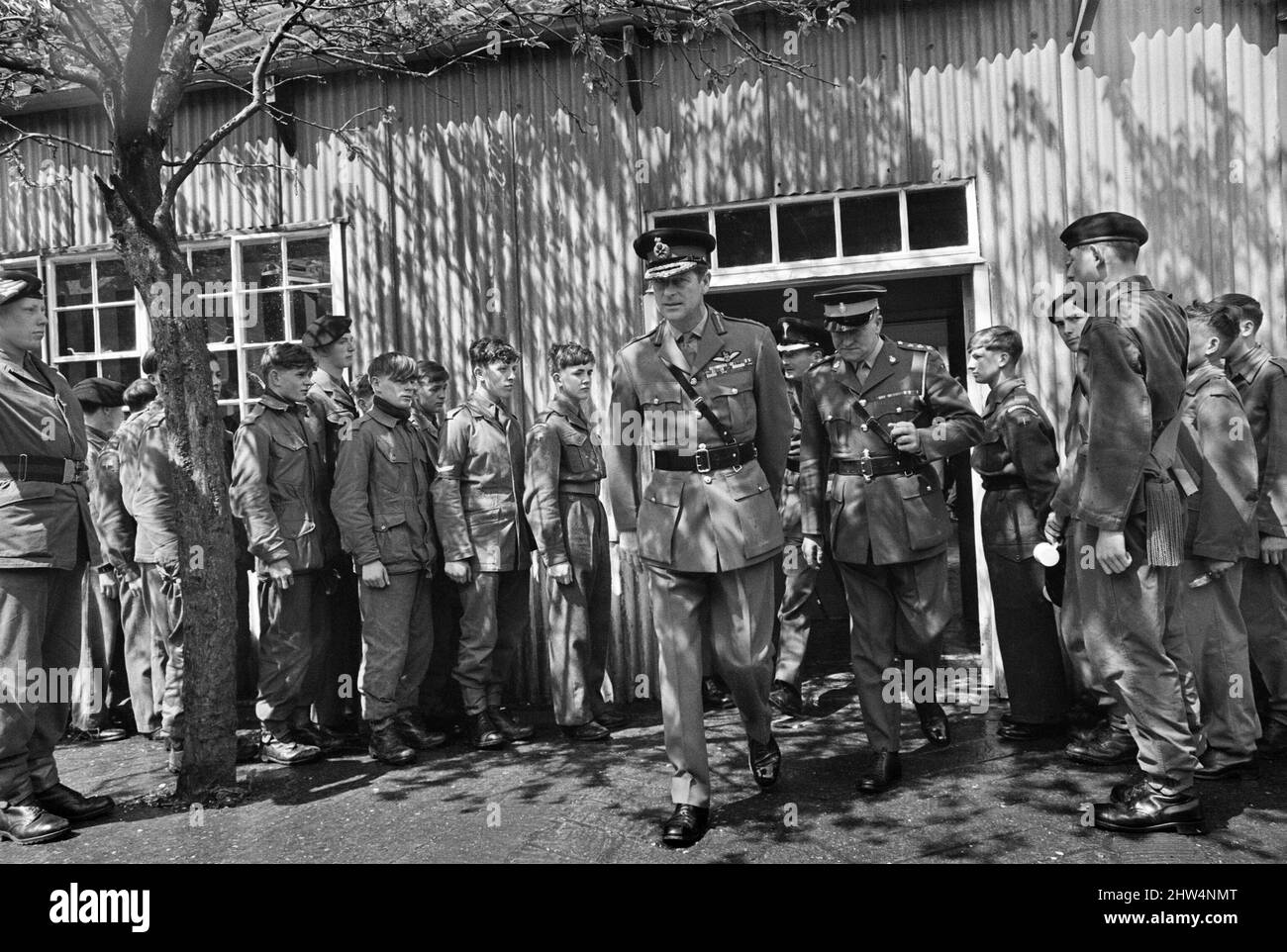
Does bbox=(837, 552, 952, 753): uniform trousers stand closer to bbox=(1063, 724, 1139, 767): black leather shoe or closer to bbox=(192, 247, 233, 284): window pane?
bbox=(1063, 724, 1139, 767): black leather shoe

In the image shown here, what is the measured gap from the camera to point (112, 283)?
8.06 meters

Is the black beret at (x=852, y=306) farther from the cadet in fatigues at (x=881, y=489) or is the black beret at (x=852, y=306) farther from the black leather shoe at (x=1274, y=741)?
the black leather shoe at (x=1274, y=741)

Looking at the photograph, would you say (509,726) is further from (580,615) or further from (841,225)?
(841,225)

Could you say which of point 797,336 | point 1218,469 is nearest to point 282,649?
point 797,336

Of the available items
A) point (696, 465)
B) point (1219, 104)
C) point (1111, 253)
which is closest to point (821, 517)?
Result: point (696, 465)

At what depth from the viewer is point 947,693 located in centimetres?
645

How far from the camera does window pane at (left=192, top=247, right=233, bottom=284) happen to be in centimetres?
775

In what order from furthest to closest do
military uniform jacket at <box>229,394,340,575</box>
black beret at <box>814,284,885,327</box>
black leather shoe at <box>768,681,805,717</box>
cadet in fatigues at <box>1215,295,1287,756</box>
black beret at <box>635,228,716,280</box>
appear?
black leather shoe at <box>768,681,805,717</box>, military uniform jacket at <box>229,394,340,575</box>, cadet in fatigues at <box>1215,295,1287,756</box>, black beret at <box>814,284,885,327</box>, black beret at <box>635,228,716,280</box>

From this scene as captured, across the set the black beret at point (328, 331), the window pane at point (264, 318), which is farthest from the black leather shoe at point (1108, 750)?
the window pane at point (264, 318)

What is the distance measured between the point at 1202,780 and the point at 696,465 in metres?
2.71

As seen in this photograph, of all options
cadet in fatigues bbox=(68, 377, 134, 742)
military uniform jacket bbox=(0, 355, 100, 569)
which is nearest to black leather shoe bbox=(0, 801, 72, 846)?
military uniform jacket bbox=(0, 355, 100, 569)

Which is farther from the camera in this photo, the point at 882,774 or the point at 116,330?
the point at 116,330

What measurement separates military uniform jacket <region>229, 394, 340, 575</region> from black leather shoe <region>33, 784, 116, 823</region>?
139 cm

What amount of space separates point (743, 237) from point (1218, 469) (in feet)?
10.4
